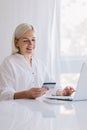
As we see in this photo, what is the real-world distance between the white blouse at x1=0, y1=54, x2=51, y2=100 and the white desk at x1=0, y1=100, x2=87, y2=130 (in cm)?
61

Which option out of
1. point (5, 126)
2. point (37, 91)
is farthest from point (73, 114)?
point (37, 91)

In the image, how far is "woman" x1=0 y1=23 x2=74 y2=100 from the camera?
7.38ft

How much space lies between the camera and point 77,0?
3.45 m

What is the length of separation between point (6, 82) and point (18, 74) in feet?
0.55

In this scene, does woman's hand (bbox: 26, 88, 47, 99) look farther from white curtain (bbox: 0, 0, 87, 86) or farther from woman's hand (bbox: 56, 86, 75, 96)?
white curtain (bbox: 0, 0, 87, 86)

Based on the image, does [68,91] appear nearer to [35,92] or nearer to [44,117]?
[35,92]

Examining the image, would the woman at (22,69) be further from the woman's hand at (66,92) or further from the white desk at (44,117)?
the white desk at (44,117)

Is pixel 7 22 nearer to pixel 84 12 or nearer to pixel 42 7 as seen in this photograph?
pixel 42 7

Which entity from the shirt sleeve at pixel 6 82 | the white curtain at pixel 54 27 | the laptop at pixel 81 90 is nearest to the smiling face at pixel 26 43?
the shirt sleeve at pixel 6 82

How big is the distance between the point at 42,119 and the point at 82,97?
711mm

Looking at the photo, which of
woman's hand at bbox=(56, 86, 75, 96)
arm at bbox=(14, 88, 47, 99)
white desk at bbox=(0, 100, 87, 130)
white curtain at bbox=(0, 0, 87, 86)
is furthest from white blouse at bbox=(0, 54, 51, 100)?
white curtain at bbox=(0, 0, 87, 86)

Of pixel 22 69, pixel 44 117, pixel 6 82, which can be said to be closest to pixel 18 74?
pixel 22 69

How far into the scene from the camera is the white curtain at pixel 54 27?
3448mm

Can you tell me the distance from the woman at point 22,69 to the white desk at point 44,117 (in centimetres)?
49
